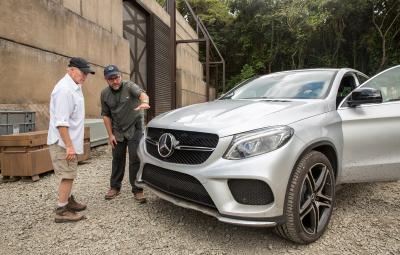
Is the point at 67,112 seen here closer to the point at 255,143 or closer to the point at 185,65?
the point at 255,143

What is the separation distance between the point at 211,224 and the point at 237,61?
28265mm

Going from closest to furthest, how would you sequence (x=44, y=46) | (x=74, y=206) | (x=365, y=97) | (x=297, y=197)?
(x=297, y=197)
(x=365, y=97)
(x=74, y=206)
(x=44, y=46)

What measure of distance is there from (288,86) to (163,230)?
6.97ft

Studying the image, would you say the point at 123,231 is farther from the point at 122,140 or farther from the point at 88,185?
the point at 88,185

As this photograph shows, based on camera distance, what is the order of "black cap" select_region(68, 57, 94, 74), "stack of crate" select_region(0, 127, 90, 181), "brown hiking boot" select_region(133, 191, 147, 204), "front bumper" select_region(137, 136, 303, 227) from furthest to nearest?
"stack of crate" select_region(0, 127, 90, 181) → "brown hiking boot" select_region(133, 191, 147, 204) → "black cap" select_region(68, 57, 94, 74) → "front bumper" select_region(137, 136, 303, 227)

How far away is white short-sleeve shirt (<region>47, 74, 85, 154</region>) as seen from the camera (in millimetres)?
3439

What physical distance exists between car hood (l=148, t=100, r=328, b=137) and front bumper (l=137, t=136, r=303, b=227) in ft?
0.55

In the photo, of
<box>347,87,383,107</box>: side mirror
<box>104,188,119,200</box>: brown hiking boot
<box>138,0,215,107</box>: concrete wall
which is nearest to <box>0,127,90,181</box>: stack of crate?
<box>104,188,119,200</box>: brown hiking boot

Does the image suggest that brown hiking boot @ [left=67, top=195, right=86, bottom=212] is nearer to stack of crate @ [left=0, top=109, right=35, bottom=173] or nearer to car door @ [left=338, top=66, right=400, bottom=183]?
stack of crate @ [left=0, top=109, right=35, bottom=173]

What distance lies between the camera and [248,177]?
2783 millimetres

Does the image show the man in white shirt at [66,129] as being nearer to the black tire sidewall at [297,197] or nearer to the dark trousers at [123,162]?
the dark trousers at [123,162]

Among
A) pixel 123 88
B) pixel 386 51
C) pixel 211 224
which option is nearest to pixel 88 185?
pixel 123 88

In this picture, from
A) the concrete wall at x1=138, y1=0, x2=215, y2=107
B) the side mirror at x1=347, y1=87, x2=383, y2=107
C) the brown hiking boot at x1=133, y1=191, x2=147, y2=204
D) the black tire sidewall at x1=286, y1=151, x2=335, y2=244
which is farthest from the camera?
the concrete wall at x1=138, y1=0, x2=215, y2=107

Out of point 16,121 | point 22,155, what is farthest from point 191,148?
point 16,121
